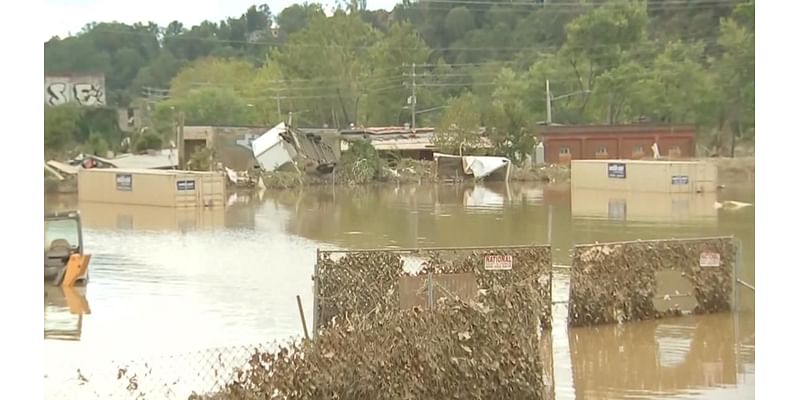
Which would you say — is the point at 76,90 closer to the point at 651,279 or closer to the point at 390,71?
the point at 390,71

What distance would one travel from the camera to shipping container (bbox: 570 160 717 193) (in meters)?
7.16

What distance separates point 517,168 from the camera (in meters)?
7.23

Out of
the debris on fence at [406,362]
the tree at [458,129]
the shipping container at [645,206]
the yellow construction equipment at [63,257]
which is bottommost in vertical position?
the debris on fence at [406,362]

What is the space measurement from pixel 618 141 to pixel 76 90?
12.7 feet

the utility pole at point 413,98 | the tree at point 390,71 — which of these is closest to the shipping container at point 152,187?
the tree at point 390,71

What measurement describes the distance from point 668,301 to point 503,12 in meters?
3.05

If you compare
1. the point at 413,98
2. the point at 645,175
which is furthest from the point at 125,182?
the point at 645,175

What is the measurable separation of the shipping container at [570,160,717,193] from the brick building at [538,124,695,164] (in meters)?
0.06

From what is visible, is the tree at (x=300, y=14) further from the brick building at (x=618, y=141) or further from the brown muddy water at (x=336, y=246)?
the brick building at (x=618, y=141)

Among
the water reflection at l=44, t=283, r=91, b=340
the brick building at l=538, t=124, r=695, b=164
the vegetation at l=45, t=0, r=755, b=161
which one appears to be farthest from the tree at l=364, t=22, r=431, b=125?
the water reflection at l=44, t=283, r=91, b=340

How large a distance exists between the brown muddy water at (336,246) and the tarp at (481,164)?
0.63ft

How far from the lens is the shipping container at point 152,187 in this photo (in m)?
6.64

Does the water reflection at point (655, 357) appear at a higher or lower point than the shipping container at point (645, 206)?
lower
